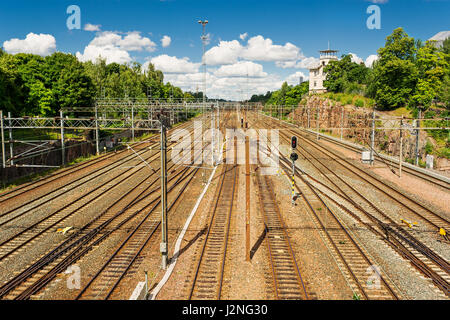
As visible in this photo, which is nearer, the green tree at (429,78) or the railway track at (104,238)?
the railway track at (104,238)

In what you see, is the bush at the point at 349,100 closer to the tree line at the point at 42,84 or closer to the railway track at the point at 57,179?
the railway track at the point at 57,179

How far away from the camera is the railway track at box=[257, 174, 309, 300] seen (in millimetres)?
10578

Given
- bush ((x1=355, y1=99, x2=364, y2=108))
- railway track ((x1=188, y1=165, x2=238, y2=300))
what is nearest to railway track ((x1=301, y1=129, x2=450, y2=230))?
railway track ((x1=188, y1=165, x2=238, y2=300))

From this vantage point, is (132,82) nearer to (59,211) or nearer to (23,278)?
(59,211)

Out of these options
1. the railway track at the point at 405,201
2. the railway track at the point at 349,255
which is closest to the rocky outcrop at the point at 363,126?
the railway track at the point at 405,201

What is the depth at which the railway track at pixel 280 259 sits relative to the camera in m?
10.6

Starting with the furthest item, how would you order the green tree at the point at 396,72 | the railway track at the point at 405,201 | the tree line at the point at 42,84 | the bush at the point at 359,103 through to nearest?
the bush at the point at 359,103 → the green tree at the point at 396,72 → the tree line at the point at 42,84 → the railway track at the point at 405,201

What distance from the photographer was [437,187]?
24.1m

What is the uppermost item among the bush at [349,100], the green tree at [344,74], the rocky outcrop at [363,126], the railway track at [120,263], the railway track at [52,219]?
the green tree at [344,74]

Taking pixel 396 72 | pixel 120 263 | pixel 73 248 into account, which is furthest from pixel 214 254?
pixel 396 72

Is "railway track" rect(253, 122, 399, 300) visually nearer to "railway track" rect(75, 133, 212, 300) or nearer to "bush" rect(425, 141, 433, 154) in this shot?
"railway track" rect(75, 133, 212, 300)
